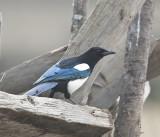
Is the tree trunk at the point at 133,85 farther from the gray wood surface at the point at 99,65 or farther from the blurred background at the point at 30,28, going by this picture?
the blurred background at the point at 30,28

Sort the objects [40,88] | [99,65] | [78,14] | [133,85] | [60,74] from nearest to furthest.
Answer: [40,88], [60,74], [99,65], [133,85], [78,14]

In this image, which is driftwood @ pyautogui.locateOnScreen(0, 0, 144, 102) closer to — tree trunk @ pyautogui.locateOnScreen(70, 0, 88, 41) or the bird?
the bird

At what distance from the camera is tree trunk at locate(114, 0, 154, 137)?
5.59 meters

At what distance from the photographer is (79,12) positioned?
5945 mm

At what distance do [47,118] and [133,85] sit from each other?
5.78ft

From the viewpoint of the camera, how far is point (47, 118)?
399 centimetres

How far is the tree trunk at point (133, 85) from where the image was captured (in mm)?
5594

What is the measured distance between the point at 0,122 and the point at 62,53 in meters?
1.69

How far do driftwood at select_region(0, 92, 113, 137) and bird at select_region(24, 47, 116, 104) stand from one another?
1.67ft

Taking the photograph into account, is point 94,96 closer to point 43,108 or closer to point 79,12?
point 79,12

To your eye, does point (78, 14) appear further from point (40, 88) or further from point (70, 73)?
point (40, 88)

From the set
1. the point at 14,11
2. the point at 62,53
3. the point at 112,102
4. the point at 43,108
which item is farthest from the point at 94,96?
the point at 14,11

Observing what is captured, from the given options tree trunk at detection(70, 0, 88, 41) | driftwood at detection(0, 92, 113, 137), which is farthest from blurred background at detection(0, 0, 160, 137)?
driftwood at detection(0, 92, 113, 137)

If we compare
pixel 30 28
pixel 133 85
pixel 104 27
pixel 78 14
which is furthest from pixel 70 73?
pixel 30 28
